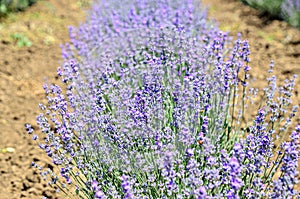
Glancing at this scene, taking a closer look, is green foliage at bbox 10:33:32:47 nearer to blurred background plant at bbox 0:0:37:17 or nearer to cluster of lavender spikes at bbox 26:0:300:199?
blurred background plant at bbox 0:0:37:17

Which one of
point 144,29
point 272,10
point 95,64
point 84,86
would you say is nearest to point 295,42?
point 272,10

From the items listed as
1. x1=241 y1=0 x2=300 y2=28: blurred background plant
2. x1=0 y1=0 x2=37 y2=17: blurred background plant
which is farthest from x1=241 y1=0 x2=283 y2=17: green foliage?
x1=0 y1=0 x2=37 y2=17: blurred background plant

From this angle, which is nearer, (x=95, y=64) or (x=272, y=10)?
(x=95, y=64)

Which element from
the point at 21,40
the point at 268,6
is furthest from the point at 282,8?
the point at 21,40

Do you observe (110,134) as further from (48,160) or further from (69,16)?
(69,16)

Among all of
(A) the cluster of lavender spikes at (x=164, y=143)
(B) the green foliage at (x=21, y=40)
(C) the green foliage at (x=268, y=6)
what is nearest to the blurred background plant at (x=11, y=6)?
(B) the green foliage at (x=21, y=40)

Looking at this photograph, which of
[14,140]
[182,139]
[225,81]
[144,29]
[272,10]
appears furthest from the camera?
[272,10]
